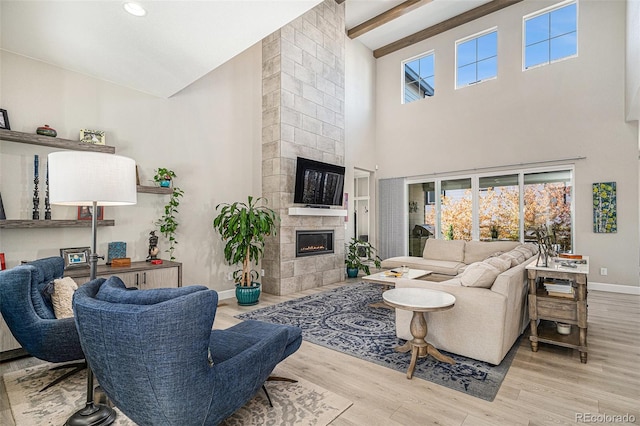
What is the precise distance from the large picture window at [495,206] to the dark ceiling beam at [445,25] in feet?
11.2

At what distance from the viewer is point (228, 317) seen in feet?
13.0

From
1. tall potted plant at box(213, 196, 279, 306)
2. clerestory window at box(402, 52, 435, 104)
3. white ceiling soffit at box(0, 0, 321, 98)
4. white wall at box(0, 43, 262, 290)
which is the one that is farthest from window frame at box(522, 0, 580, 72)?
tall potted plant at box(213, 196, 279, 306)

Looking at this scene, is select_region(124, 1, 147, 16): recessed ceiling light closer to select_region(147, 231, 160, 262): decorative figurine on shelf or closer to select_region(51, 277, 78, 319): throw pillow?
select_region(51, 277, 78, 319): throw pillow

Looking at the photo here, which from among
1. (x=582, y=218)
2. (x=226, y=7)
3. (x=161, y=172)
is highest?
(x=226, y=7)

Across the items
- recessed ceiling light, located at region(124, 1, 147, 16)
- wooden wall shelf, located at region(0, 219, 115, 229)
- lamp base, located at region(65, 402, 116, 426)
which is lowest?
lamp base, located at region(65, 402, 116, 426)

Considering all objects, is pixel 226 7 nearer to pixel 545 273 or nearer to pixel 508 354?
pixel 545 273

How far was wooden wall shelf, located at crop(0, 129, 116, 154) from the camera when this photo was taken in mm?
2937

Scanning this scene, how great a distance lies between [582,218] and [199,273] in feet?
21.3

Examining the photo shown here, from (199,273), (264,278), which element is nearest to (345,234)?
(264,278)

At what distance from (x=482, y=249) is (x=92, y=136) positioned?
596 cm

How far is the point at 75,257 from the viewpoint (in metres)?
3.31

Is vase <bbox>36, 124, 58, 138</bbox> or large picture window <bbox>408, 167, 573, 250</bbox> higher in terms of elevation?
vase <bbox>36, 124, 58, 138</bbox>

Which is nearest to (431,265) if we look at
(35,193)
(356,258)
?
(356,258)

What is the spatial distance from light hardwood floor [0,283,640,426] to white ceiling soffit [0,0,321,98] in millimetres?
2883
